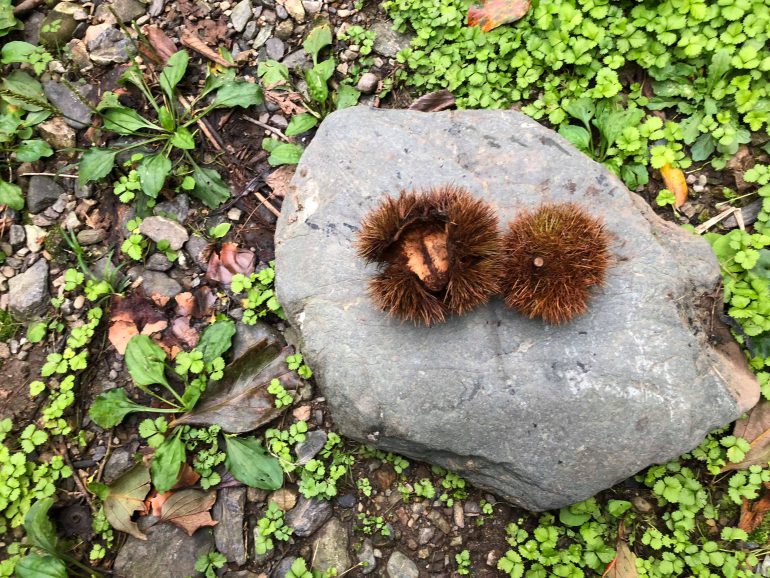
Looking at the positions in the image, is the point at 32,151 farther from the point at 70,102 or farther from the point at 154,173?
the point at 154,173

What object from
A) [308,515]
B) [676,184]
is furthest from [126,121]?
[676,184]

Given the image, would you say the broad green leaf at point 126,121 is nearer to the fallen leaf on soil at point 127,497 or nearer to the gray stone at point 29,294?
the gray stone at point 29,294

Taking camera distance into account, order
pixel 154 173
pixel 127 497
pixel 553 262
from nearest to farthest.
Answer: pixel 553 262 < pixel 127 497 < pixel 154 173

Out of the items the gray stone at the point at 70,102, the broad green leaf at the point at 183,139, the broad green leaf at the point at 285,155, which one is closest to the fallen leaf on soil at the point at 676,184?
the broad green leaf at the point at 285,155

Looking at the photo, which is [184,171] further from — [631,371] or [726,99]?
[726,99]

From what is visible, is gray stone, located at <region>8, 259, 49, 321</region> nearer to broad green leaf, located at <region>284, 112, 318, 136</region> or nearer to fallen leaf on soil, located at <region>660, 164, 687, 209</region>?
broad green leaf, located at <region>284, 112, 318, 136</region>

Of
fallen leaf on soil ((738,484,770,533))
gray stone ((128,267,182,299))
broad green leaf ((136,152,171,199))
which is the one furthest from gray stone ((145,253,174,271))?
fallen leaf on soil ((738,484,770,533))
